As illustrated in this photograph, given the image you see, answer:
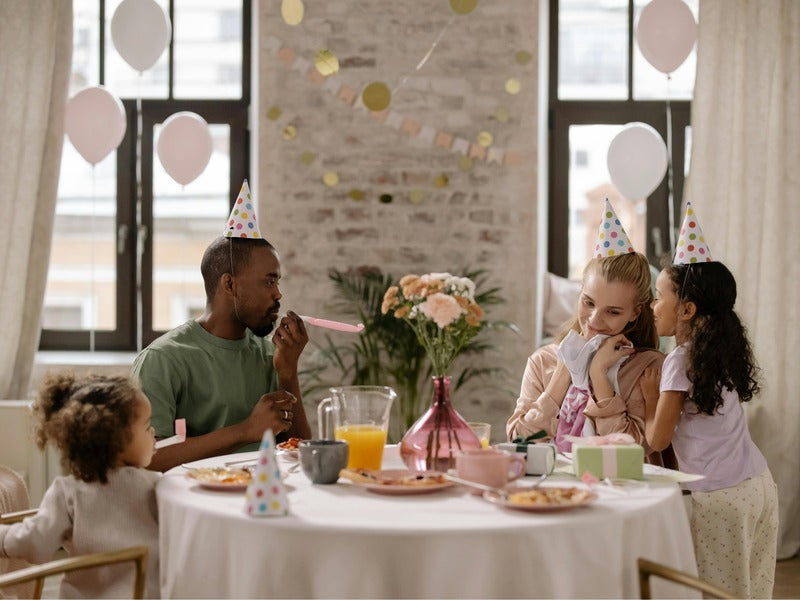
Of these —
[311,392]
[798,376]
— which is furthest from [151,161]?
[798,376]

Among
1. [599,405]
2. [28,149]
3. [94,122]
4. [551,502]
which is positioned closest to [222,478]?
[551,502]

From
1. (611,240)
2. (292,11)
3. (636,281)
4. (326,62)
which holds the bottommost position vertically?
(636,281)

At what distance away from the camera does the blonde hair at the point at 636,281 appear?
254 cm

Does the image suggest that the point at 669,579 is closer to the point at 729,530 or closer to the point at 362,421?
the point at 362,421

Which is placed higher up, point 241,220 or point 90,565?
point 241,220

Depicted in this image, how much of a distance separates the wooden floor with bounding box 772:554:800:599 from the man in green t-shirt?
1997 mm

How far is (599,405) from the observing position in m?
2.41

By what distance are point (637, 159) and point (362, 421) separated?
2288 millimetres

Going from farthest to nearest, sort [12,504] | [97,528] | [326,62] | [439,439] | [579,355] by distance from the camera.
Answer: [326,62] < [12,504] < [579,355] < [439,439] < [97,528]

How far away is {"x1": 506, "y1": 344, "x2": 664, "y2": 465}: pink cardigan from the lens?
2414 millimetres

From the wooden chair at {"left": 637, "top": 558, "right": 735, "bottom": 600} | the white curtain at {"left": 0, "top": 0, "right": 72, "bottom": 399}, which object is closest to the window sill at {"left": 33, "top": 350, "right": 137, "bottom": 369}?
the white curtain at {"left": 0, "top": 0, "right": 72, "bottom": 399}

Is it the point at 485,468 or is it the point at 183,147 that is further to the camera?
the point at 183,147

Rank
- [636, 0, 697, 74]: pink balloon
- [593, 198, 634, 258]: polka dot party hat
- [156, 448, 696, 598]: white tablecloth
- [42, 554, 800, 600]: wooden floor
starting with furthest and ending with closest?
[636, 0, 697, 74]: pink balloon → [42, 554, 800, 600]: wooden floor → [593, 198, 634, 258]: polka dot party hat → [156, 448, 696, 598]: white tablecloth

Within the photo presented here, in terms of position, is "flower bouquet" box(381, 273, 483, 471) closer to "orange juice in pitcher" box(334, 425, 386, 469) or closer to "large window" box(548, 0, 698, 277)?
"orange juice in pitcher" box(334, 425, 386, 469)
